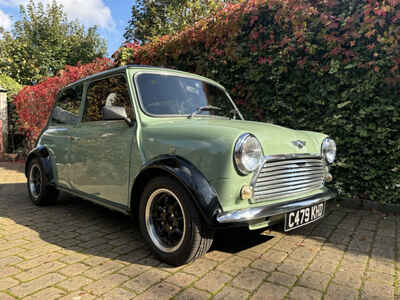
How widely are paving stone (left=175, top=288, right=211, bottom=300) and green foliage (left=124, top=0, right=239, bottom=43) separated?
1591 cm

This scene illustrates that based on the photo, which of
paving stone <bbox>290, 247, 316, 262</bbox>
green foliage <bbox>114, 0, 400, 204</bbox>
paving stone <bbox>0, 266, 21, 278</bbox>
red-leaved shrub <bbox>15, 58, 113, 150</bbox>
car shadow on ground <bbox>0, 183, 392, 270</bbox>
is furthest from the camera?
red-leaved shrub <bbox>15, 58, 113, 150</bbox>

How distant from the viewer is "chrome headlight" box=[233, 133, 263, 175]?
2.01 metres

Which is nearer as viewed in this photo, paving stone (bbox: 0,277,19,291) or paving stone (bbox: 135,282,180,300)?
paving stone (bbox: 135,282,180,300)

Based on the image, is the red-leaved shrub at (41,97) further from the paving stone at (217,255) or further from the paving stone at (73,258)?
the paving stone at (217,255)

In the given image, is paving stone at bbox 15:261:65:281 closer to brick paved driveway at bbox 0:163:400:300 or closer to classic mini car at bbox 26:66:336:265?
brick paved driveway at bbox 0:163:400:300

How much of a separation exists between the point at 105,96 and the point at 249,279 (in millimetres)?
2382

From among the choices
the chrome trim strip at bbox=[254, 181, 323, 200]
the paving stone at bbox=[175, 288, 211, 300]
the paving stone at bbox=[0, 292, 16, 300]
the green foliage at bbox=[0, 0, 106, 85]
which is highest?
the green foliage at bbox=[0, 0, 106, 85]

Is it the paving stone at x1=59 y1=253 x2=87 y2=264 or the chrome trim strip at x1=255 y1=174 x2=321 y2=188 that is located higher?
the chrome trim strip at x1=255 y1=174 x2=321 y2=188

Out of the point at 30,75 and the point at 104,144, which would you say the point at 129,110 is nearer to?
the point at 104,144

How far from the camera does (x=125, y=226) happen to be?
333cm

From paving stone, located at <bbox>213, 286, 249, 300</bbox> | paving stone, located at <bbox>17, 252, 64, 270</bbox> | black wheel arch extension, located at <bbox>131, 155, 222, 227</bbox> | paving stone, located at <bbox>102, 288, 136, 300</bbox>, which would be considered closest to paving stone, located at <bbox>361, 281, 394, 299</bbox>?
paving stone, located at <bbox>213, 286, 249, 300</bbox>

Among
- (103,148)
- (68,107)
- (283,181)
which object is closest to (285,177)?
(283,181)

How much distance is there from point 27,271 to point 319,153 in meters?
2.73

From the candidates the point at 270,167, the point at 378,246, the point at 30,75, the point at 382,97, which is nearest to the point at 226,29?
the point at 382,97
